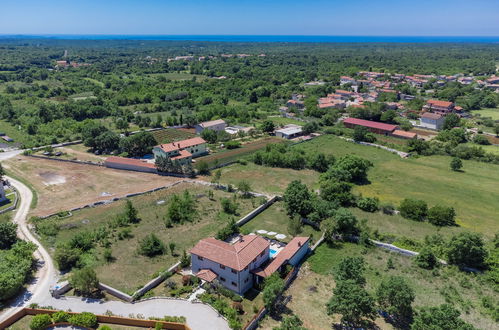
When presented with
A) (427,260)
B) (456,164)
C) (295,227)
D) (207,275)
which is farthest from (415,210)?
(207,275)

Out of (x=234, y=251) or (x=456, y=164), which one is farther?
(x=456, y=164)

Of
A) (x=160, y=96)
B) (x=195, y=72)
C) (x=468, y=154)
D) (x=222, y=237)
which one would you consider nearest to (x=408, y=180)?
(x=468, y=154)

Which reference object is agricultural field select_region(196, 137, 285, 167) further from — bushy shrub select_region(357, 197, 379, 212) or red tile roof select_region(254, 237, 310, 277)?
red tile roof select_region(254, 237, 310, 277)

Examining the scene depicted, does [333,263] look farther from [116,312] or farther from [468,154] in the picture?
[468,154]

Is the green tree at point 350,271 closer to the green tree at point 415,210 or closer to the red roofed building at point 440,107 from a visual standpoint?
the green tree at point 415,210

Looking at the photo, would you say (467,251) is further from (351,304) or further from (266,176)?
(266,176)

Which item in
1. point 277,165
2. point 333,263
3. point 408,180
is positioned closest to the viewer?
point 333,263

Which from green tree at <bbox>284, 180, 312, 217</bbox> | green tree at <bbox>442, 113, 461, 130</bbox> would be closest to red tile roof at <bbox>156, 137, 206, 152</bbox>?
green tree at <bbox>284, 180, 312, 217</bbox>
